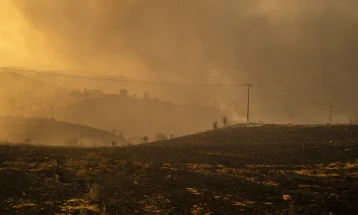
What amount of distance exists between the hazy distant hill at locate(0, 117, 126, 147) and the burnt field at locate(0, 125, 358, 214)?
353ft

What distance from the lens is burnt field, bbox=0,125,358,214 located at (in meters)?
14.4

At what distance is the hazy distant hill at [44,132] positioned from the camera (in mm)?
138462

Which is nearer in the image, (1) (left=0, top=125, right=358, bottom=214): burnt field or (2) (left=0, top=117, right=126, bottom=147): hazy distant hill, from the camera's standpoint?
(1) (left=0, top=125, right=358, bottom=214): burnt field

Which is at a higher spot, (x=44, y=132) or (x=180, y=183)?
(x=180, y=183)

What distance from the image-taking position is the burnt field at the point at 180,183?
14398mm

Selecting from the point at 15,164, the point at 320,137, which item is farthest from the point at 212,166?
the point at 320,137

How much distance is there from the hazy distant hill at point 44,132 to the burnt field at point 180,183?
10772 cm

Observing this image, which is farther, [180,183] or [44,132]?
[44,132]

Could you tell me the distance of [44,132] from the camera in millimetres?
152625

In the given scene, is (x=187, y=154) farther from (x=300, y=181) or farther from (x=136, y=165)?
(x=300, y=181)

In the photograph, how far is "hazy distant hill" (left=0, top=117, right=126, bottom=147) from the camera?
454 feet

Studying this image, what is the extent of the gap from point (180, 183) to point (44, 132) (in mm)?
150670

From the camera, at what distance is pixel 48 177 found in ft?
67.2

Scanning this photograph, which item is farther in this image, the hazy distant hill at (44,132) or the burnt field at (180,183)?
the hazy distant hill at (44,132)
